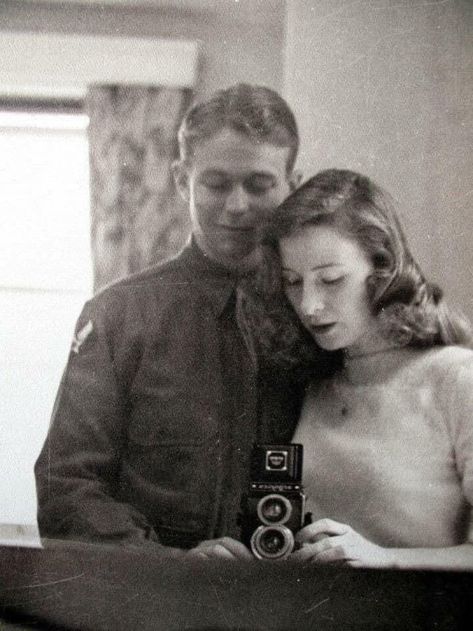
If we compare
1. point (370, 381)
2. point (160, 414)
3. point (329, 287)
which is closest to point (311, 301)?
point (329, 287)

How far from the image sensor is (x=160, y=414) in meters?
1.43

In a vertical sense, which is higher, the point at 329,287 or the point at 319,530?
the point at 329,287

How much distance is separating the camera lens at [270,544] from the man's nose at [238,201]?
470 mm

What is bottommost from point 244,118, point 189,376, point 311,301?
point 189,376

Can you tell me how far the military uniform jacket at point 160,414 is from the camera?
55.2 inches

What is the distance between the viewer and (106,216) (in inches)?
56.4

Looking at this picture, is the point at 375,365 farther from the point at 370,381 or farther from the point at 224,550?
the point at 224,550

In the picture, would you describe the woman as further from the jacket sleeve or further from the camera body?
the jacket sleeve

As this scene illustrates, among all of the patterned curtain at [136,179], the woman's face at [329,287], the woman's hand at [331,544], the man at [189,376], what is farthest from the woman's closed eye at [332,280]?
the woman's hand at [331,544]

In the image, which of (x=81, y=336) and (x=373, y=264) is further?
(x=81, y=336)

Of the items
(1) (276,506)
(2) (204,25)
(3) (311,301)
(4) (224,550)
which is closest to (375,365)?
(3) (311,301)

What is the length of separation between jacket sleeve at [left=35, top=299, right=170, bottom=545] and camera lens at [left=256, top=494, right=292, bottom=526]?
0.18m

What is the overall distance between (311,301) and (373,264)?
0.11 meters

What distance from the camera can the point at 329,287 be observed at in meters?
1.38
